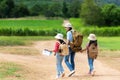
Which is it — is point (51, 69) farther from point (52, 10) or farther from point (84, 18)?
point (52, 10)

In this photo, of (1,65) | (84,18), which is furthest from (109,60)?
(84,18)

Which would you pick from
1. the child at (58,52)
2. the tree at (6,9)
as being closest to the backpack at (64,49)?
the child at (58,52)

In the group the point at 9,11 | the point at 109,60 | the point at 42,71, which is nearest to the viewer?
the point at 42,71

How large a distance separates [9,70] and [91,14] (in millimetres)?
77881

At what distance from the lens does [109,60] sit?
96.2ft

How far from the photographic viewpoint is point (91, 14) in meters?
98.9

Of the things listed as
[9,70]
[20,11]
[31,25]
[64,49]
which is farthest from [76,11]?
[64,49]

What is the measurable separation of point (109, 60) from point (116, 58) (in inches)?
60.0

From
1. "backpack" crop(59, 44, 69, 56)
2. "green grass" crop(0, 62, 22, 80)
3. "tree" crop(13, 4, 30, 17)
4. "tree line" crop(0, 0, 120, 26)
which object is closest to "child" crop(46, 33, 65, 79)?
"backpack" crop(59, 44, 69, 56)

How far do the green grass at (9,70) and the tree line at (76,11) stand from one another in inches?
2911

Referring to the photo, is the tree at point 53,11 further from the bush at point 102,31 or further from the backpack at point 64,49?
the backpack at point 64,49

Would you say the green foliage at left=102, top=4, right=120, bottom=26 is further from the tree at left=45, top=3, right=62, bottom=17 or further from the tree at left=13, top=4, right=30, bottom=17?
the tree at left=45, top=3, right=62, bottom=17

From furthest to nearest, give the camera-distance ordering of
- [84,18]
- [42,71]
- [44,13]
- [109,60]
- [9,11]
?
1. [44,13]
2. [9,11]
3. [84,18]
4. [109,60]
5. [42,71]

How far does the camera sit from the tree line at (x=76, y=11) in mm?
99294
